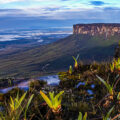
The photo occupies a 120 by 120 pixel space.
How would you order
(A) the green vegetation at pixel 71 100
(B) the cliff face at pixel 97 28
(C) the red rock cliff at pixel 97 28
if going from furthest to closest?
(C) the red rock cliff at pixel 97 28 < (B) the cliff face at pixel 97 28 < (A) the green vegetation at pixel 71 100

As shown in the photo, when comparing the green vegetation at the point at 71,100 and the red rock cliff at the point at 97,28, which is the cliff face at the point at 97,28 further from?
the green vegetation at the point at 71,100

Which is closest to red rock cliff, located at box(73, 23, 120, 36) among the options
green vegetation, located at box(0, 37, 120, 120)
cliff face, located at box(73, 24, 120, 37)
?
cliff face, located at box(73, 24, 120, 37)

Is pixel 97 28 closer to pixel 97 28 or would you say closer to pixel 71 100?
pixel 97 28

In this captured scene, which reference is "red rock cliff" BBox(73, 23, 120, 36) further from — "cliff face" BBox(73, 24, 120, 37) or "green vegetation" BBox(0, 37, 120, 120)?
"green vegetation" BBox(0, 37, 120, 120)

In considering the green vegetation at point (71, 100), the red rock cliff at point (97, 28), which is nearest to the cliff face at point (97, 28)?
the red rock cliff at point (97, 28)

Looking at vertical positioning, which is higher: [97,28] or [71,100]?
[71,100]

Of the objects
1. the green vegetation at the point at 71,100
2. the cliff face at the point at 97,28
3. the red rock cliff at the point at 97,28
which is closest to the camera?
the green vegetation at the point at 71,100

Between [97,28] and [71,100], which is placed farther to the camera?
[97,28]

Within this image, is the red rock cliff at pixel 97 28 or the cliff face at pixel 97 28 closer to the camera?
the cliff face at pixel 97 28

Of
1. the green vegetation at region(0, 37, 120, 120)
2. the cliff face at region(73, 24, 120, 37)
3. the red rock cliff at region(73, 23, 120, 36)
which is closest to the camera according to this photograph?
the green vegetation at region(0, 37, 120, 120)

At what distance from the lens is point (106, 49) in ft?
642

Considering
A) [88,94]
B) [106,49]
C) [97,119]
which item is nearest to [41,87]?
[88,94]

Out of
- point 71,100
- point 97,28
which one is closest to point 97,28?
point 97,28

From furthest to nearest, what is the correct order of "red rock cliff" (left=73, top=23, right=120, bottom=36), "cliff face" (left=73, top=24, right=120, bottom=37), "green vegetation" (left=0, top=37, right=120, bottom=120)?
"red rock cliff" (left=73, top=23, right=120, bottom=36), "cliff face" (left=73, top=24, right=120, bottom=37), "green vegetation" (left=0, top=37, right=120, bottom=120)
